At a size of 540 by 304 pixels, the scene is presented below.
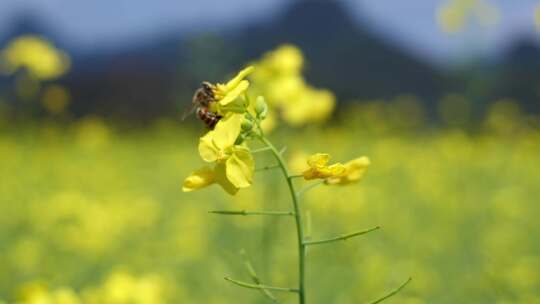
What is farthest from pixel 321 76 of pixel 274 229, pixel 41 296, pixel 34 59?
pixel 41 296

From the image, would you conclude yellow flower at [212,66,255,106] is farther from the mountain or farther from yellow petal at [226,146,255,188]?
the mountain

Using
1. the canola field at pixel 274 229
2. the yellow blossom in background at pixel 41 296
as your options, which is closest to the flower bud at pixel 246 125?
the canola field at pixel 274 229

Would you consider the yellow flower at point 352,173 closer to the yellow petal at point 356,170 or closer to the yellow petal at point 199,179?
the yellow petal at point 356,170

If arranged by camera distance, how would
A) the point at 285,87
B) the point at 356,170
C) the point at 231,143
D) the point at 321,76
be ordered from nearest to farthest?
the point at 231,143 < the point at 356,170 < the point at 285,87 < the point at 321,76

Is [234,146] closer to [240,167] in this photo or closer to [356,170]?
[240,167]

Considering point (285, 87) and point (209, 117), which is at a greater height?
point (209, 117)

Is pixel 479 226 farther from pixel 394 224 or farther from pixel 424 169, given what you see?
pixel 424 169
